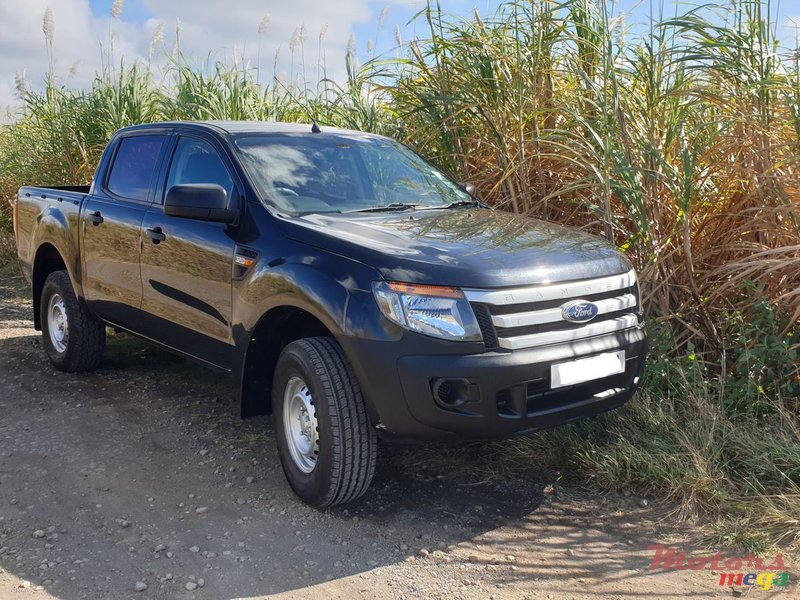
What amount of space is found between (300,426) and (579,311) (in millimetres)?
1334

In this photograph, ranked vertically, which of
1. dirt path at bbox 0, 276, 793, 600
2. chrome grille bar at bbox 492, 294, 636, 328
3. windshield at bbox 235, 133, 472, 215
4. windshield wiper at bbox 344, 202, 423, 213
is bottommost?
dirt path at bbox 0, 276, 793, 600

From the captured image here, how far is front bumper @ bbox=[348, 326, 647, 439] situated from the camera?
305 centimetres

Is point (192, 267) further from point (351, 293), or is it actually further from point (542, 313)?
point (542, 313)

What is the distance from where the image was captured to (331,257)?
3.35 m

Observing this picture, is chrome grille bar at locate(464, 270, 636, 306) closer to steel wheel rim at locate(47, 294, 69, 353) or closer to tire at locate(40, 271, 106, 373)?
tire at locate(40, 271, 106, 373)

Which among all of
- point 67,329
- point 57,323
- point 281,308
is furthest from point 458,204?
point 57,323

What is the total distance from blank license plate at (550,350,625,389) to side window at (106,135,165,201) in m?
2.72

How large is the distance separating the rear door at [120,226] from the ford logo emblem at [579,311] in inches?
99.8

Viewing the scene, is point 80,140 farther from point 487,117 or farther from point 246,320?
point 246,320

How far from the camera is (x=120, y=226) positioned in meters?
4.77

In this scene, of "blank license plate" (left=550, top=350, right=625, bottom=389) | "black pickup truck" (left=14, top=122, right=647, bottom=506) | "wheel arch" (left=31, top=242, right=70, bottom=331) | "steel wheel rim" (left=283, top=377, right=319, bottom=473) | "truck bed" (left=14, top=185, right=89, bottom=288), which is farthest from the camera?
"wheel arch" (left=31, top=242, right=70, bottom=331)

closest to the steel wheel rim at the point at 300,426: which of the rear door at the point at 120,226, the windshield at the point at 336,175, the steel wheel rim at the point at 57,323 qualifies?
the windshield at the point at 336,175

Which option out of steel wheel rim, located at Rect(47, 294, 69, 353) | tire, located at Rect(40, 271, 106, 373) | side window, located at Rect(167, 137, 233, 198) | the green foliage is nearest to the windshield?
side window, located at Rect(167, 137, 233, 198)

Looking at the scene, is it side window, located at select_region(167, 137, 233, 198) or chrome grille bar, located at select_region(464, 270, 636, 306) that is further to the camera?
side window, located at select_region(167, 137, 233, 198)
